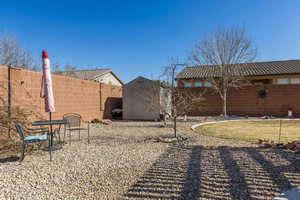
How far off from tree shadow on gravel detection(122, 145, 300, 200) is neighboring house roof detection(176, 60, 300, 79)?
1128 cm

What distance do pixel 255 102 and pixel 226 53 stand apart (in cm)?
443

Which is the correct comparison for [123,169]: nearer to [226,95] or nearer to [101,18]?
[101,18]

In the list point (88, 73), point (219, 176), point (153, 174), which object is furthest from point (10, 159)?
point (88, 73)

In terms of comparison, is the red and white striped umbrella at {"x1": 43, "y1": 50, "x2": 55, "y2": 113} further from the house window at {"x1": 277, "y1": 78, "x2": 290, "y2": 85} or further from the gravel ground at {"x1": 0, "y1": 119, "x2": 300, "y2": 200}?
the house window at {"x1": 277, "y1": 78, "x2": 290, "y2": 85}

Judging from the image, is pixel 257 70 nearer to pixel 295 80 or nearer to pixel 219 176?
pixel 295 80

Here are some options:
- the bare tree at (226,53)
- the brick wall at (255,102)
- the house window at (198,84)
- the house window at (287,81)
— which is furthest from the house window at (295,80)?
the house window at (198,84)

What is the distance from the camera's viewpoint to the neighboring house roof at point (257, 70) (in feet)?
47.4

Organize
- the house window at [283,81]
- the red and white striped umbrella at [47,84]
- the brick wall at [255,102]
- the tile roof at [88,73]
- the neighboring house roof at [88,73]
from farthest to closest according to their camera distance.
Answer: the tile roof at [88,73], the neighboring house roof at [88,73], the house window at [283,81], the brick wall at [255,102], the red and white striped umbrella at [47,84]

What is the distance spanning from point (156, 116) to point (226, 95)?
648cm

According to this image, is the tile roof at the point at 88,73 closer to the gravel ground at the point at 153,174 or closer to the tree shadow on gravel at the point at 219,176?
the gravel ground at the point at 153,174

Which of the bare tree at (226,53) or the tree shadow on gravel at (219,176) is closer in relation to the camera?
the tree shadow on gravel at (219,176)

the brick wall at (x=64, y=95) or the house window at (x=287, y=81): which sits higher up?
the house window at (x=287, y=81)

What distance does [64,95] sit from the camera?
8977 mm

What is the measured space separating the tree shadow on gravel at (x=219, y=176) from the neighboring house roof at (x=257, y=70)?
11.3 meters
